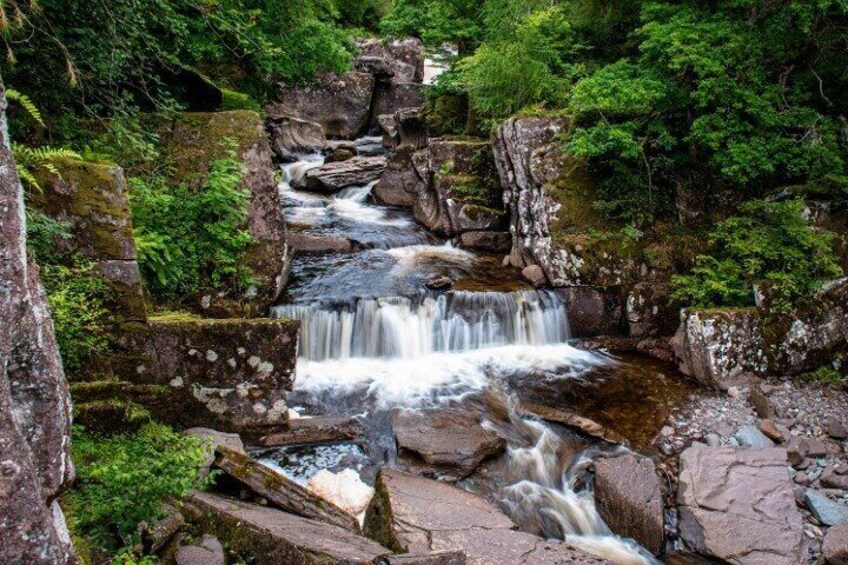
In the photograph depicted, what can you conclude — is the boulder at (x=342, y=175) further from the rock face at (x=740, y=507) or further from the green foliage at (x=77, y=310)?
the rock face at (x=740, y=507)

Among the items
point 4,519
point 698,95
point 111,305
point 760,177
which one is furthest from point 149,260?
point 760,177

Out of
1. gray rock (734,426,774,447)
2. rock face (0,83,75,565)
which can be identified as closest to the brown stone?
rock face (0,83,75,565)

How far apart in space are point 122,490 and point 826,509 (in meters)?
7.16

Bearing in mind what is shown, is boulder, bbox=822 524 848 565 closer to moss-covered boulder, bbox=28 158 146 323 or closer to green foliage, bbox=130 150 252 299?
moss-covered boulder, bbox=28 158 146 323

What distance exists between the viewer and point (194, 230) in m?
7.46

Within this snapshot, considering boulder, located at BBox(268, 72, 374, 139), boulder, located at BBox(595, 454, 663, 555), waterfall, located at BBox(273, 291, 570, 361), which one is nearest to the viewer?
boulder, located at BBox(595, 454, 663, 555)

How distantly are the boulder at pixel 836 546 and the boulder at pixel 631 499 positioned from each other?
1.60 meters

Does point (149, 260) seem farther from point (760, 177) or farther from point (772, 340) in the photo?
point (760, 177)

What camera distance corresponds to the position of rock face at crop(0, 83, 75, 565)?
7.18ft

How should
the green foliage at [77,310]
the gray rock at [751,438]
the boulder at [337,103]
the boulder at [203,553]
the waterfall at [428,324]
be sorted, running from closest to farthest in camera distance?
the boulder at [203,553] → the green foliage at [77,310] → the gray rock at [751,438] → the waterfall at [428,324] → the boulder at [337,103]

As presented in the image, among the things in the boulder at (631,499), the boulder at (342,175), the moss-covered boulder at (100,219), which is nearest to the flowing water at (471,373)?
the boulder at (631,499)

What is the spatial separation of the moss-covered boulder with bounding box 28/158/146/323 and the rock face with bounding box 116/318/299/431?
43 cm

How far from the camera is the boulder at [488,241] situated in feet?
40.8

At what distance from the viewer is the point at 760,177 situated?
975 cm
